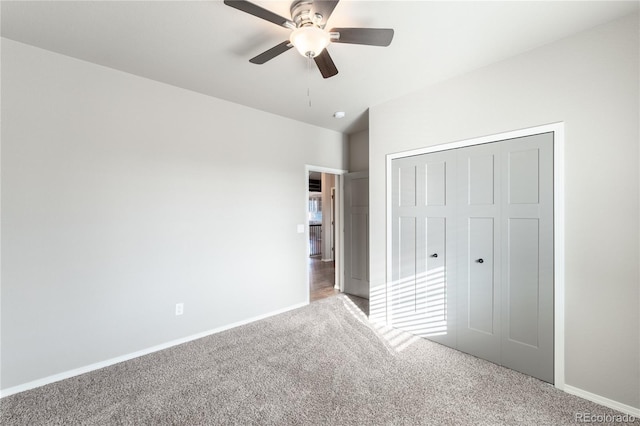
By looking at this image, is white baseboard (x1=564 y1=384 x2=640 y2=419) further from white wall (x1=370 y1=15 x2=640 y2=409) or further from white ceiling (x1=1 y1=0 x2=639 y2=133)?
white ceiling (x1=1 y1=0 x2=639 y2=133)

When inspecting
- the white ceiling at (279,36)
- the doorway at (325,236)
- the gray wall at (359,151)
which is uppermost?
the white ceiling at (279,36)

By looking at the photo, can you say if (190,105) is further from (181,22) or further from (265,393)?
(265,393)

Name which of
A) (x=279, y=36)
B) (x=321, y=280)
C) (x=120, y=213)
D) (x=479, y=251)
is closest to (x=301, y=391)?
(x=479, y=251)

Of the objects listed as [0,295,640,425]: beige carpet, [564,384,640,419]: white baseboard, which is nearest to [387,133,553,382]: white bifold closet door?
[564,384,640,419]: white baseboard

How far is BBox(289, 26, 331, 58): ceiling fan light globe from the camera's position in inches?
62.8

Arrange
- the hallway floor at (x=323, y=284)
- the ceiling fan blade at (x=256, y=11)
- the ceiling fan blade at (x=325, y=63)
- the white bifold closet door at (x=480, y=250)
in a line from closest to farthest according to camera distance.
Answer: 1. the ceiling fan blade at (x=256, y=11)
2. the ceiling fan blade at (x=325, y=63)
3. the white bifold closet door at (x=480, y=250)
4. the hallway floor at (x=323, y=284)

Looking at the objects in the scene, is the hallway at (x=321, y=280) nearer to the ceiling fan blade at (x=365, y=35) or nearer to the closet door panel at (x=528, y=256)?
the closet door panel at (x=528, y=256)

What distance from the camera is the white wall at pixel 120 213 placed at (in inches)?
82.7

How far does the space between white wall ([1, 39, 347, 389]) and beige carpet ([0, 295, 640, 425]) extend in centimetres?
37

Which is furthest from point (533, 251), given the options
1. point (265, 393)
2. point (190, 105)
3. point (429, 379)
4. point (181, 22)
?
point (190, 105)

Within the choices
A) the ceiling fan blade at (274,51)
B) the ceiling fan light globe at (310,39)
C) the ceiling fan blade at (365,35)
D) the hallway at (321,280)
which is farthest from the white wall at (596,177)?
the hallway at (321,280)

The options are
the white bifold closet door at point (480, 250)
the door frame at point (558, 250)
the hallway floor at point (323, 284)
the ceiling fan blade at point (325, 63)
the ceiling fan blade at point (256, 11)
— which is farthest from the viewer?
the hallway floor at point (323, 284)

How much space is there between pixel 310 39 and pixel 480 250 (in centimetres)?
221

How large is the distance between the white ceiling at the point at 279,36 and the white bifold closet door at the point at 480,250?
0.77 meters
